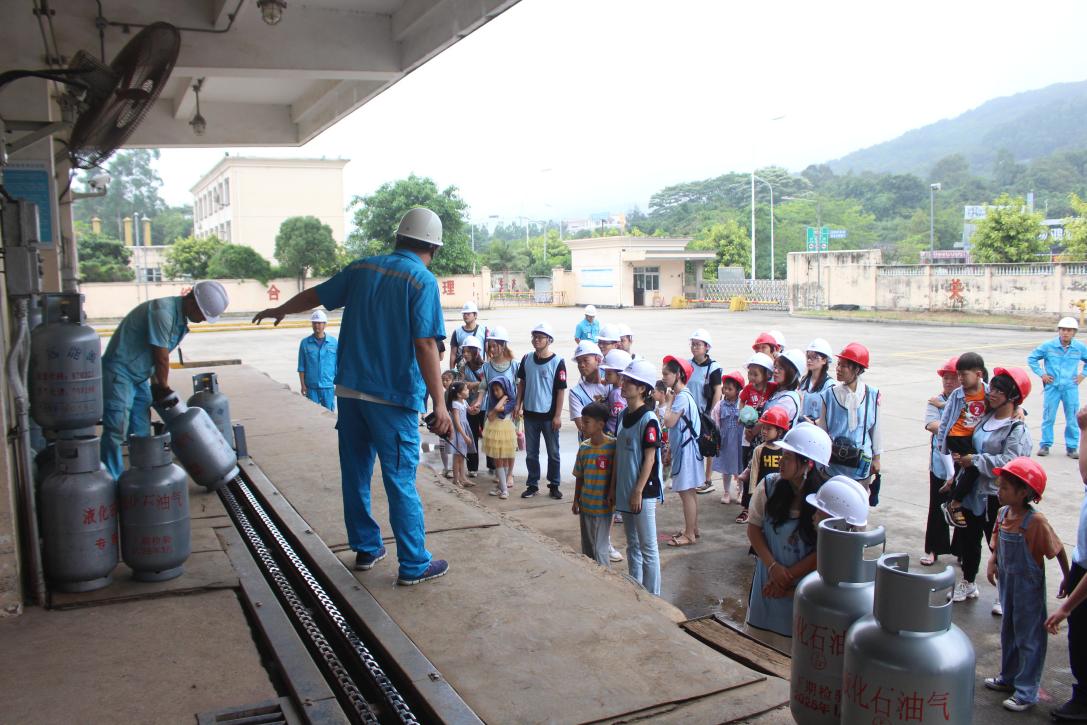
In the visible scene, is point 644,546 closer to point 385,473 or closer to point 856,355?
point 385,473

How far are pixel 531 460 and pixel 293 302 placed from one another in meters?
4.56

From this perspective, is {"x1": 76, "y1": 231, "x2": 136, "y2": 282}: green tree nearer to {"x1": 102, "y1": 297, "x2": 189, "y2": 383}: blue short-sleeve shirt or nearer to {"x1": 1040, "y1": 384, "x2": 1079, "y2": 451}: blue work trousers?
{"x1": 102, "y1": 297, "x2": 189, "y2": 383}: blue short-sleeve shirt

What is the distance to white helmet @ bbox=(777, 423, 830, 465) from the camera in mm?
3680

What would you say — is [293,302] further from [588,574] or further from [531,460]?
[531,460]

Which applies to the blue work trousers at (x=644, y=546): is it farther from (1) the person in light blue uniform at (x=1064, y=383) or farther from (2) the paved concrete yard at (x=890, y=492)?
(1) the person in light blue uniform at (x=1064, y=383)

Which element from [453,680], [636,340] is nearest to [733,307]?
[636,340]

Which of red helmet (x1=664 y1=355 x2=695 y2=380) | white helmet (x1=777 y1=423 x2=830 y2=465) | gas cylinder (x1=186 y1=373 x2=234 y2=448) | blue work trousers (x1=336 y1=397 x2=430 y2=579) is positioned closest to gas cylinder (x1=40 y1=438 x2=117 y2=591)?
blue work trousers (x1=336 y1=397 x2=430 y2=579)

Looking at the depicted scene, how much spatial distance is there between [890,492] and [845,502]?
605 centimetres

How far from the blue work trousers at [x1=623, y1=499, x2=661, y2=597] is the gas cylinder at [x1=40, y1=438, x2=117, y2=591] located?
289 cm

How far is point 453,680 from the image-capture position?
10.2 feet

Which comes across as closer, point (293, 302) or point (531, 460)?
point (293, 302)

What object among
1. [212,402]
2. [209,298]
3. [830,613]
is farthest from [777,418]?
[212,402]

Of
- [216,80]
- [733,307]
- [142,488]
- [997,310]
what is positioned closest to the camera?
[142,488]

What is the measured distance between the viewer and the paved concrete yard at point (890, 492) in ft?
17.8
